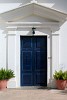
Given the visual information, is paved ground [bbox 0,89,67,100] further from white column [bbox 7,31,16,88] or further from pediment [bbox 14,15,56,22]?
pediment [bbox 14,15,56,22]

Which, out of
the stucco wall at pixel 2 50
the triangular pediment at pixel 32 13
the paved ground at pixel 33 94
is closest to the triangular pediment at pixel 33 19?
the triangular pediment at pixel 32 13

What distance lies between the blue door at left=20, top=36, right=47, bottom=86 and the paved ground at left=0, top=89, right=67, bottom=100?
948 millimetres

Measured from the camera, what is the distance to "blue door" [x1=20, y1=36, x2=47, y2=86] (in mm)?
14539

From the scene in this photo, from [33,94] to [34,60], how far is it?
224 centimetres

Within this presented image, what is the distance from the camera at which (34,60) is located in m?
14.6

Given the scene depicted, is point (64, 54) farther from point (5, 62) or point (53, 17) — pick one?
point (5, 62)

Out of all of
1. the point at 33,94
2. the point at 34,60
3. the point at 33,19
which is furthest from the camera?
the point at 34,60

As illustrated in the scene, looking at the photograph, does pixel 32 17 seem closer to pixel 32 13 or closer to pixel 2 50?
pixel 32 13

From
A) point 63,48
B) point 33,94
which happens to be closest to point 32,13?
point 63,48

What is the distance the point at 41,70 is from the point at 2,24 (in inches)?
113

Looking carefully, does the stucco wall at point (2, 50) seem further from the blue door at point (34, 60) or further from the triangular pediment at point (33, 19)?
the triangular pediment at point (33, 19)

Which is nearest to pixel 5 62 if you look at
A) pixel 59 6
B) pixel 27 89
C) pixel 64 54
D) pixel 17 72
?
pixel 17 72

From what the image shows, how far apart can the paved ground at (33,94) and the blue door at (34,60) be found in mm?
948

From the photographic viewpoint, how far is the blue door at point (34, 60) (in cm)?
1454
